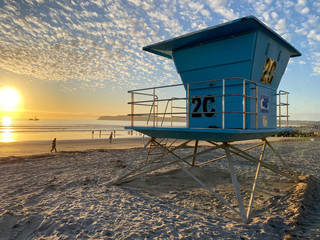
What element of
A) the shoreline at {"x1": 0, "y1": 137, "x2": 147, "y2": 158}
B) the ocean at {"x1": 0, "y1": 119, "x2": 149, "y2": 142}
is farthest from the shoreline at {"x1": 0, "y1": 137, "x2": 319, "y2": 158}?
the ocean at {"x1": 0, "y1": 119, "x2": 149, "y2": 142}

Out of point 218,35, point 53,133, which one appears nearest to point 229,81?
point 218,35

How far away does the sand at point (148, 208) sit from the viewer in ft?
14.3

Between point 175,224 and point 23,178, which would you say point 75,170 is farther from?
point 175,224

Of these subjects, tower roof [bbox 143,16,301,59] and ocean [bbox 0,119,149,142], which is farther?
ocean [bbox 0,119,149,142]

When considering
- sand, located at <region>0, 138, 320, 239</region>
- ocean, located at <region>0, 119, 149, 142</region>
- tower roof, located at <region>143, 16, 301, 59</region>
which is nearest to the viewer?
sand, located at <region>0, 138, 320, 239</region>

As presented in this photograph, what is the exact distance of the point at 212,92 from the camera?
21.6 feet

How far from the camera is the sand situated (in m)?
4.34

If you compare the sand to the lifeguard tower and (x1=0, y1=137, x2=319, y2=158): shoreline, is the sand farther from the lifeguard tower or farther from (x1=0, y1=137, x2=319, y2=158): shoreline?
(x1=0, y1=137, x2=319, y2=158): shoreline

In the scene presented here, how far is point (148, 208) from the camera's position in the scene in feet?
18.2

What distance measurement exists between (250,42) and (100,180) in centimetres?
706

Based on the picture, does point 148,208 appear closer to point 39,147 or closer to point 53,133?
point 39,147

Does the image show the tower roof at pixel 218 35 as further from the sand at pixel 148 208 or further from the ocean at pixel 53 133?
the ocean at pixel 53 133

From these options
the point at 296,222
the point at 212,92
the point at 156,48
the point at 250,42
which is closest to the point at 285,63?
the point at 250,42

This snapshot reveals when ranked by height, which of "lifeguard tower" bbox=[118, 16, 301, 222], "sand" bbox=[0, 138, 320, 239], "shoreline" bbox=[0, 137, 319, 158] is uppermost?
"lifeguard tower" bbox=[118, 16, 301, 222]
